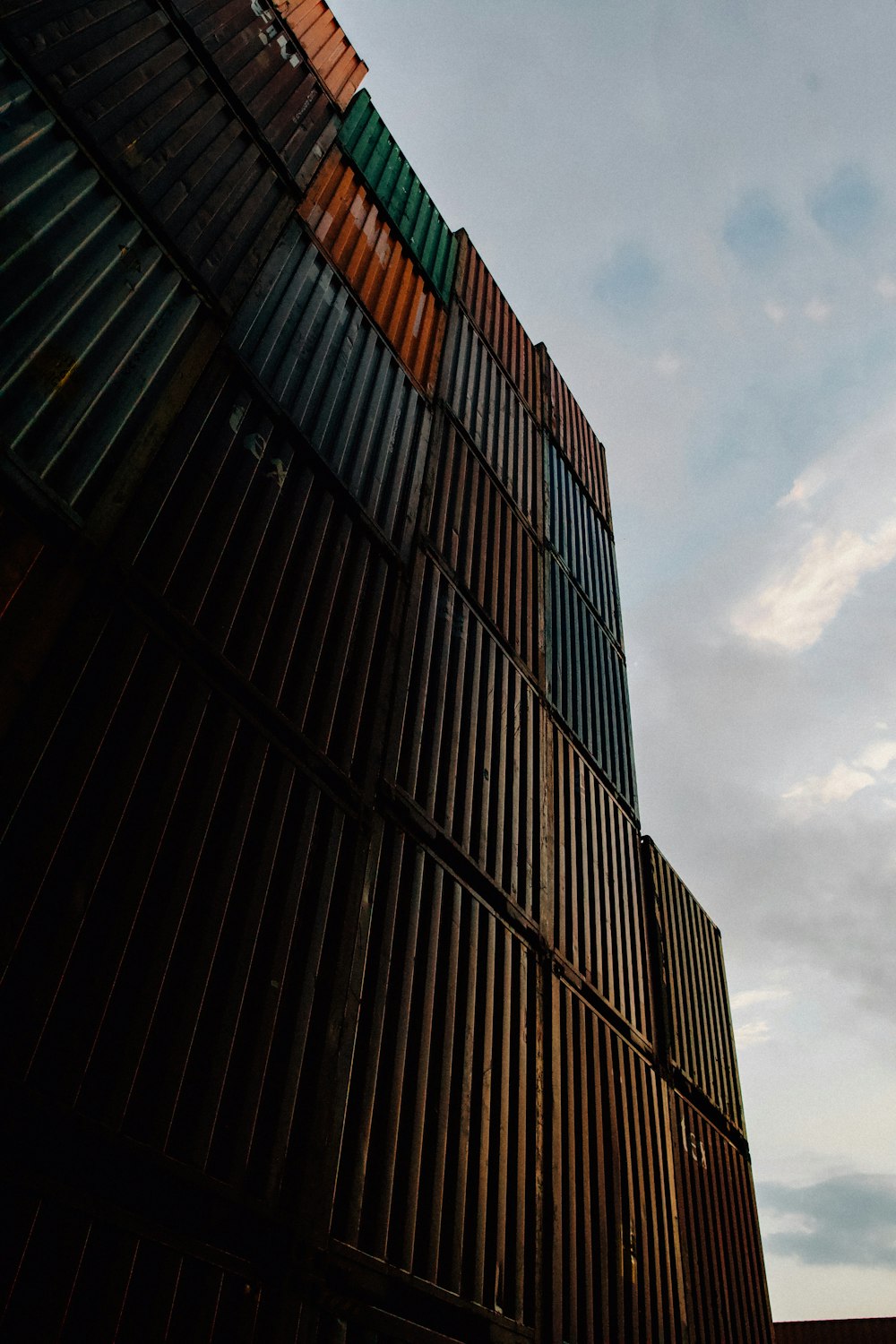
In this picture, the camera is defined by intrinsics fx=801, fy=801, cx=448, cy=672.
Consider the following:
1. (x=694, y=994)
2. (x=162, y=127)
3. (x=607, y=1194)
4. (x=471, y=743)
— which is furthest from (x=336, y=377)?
(x=694, y=994)

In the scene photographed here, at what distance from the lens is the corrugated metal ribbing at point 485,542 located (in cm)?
934

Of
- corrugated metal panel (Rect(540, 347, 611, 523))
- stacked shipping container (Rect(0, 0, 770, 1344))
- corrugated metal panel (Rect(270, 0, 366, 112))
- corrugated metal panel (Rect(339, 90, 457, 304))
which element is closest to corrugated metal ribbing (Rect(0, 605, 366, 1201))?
stacked shipping container (Rect(0, 0, 770, 1344))

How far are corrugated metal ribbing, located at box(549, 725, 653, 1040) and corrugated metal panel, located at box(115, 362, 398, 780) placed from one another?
3.48 metres

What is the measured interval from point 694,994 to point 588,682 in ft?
15.5

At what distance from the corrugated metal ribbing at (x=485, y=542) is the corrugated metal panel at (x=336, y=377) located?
57 centimetres

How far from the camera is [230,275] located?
686 cm

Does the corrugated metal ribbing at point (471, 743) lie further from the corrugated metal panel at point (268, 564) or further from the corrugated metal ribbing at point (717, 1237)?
the corrugated metal ribbing at point (717, 1237)

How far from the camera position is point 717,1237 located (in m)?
9.44

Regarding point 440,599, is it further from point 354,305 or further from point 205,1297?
point 205,1297

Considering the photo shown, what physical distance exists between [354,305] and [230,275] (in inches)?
91.9

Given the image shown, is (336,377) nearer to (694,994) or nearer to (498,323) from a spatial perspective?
(498,323)

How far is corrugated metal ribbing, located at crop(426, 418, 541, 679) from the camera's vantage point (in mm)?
9344

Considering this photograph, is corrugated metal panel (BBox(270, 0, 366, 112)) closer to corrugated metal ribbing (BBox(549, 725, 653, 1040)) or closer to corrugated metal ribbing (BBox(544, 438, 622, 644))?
corrugated metal ribbing (BBox(544, 438, 622, 644))

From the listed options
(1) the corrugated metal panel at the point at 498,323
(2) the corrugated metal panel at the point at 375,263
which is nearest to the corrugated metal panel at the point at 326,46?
(2) the corrugated metal panel at the point at 375,263
